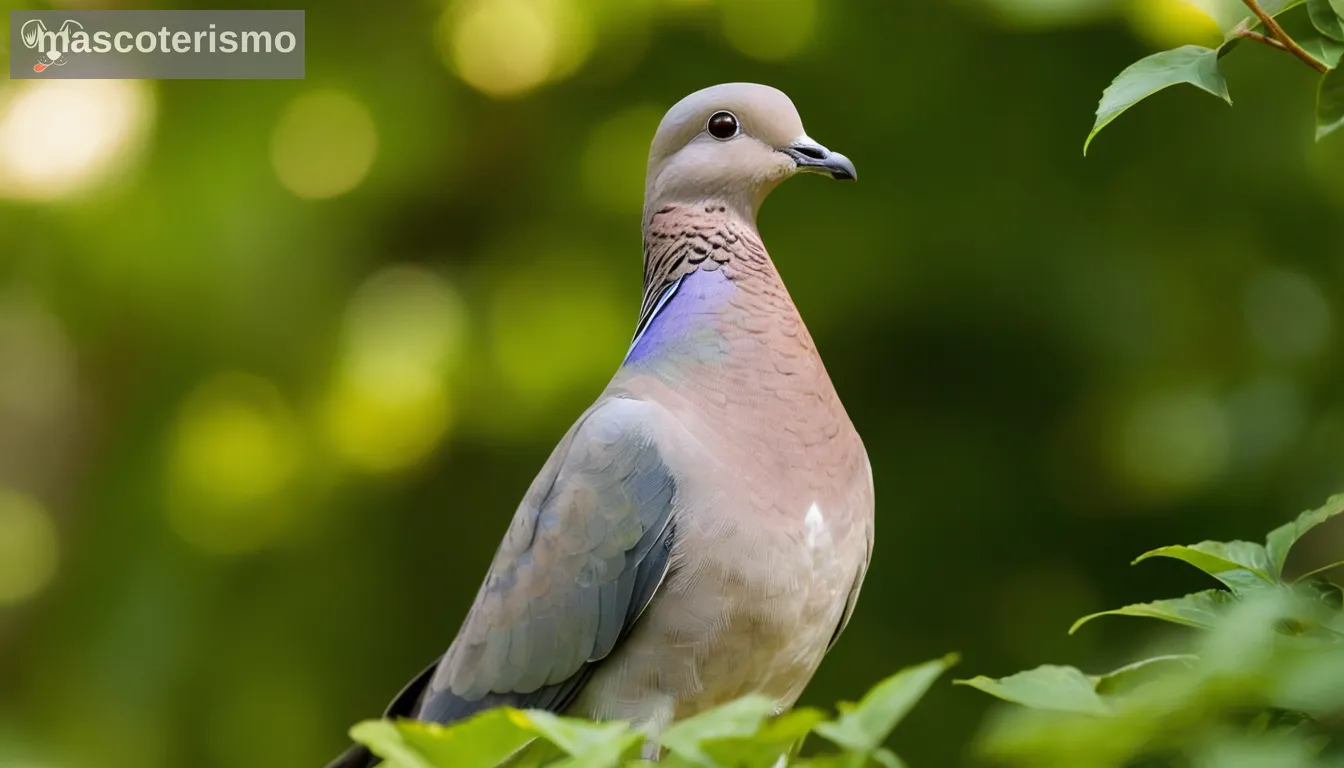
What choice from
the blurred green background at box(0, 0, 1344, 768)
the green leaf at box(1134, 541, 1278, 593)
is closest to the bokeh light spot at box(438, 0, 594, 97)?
the blurred green background at box(0, 0, 1344, 768)

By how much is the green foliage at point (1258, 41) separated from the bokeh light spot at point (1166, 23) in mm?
1917

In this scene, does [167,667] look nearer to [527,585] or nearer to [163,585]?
[163,585]

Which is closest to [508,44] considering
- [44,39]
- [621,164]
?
[621,164]

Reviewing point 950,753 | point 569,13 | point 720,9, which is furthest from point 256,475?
point 950,753

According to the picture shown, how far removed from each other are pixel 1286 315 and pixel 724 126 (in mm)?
2639

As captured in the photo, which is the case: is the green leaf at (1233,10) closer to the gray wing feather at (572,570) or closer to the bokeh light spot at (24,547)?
the gray wing feather at (572,570)

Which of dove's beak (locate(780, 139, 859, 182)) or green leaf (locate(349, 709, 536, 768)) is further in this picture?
dove's beak (locate(780, 139, 859, 182))

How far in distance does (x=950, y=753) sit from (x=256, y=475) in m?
2.12

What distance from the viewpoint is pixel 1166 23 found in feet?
11.3

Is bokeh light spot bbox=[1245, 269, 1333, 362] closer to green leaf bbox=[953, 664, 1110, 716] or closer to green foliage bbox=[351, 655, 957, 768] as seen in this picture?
green leaf bbox=[953, 664, 1110, 716]

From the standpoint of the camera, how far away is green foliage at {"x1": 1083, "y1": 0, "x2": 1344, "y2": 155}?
4.07 ft

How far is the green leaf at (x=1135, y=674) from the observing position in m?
1.04

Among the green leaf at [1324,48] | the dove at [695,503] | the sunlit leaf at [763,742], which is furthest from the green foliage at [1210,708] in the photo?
the dove at [695,503]

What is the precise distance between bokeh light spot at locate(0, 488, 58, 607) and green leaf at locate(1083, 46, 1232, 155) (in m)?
3.43
